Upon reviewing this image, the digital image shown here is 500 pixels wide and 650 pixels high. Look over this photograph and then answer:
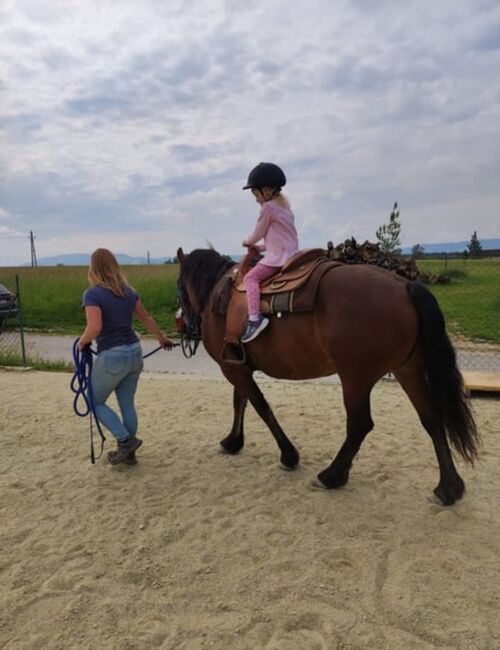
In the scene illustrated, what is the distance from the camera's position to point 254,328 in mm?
3562

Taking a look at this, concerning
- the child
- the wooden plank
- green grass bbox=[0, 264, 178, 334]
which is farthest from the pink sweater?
green grass bbox=[0, 264, 178, 334]

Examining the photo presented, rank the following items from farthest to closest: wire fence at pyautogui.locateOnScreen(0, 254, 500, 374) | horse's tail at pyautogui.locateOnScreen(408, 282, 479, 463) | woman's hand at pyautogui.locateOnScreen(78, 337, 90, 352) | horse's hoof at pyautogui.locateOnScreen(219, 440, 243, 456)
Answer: wire fence at pyautogui.locateOnScreen(0, 254, 500, 374)
horse's hoof at pyautogui.locateOnScreen(219, 440, 243, 456)
woman's hand at pyautogui.locateOnScreen(78, 337, 90, 352)
horse's tail at pyautogui.locateOnScreen(408, 282, 479, 463)

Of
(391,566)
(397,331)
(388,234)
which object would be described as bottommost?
(391,566)

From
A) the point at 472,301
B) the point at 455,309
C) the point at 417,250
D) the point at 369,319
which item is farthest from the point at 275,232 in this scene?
the point at 417,250

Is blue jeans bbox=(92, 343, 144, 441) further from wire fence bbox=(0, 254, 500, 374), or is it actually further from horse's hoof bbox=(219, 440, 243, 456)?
wire fence bbox=(0, 254, 500, 374)

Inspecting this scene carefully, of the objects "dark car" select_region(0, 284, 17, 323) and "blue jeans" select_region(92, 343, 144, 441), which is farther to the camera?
"dark car" select_region(0, 284, 17, 323)

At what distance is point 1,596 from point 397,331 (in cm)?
269

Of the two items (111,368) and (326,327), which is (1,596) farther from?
(326,327)

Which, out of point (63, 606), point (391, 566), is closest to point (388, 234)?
point (391, 566)

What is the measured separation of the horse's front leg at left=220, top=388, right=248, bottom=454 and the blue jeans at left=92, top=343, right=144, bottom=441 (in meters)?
0.84

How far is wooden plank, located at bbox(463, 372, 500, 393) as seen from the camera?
19.3ft

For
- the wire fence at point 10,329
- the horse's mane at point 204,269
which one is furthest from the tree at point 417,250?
the horse's mane at point 204,269

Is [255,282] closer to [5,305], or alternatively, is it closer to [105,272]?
[105,272]

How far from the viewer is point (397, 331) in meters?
3.11
